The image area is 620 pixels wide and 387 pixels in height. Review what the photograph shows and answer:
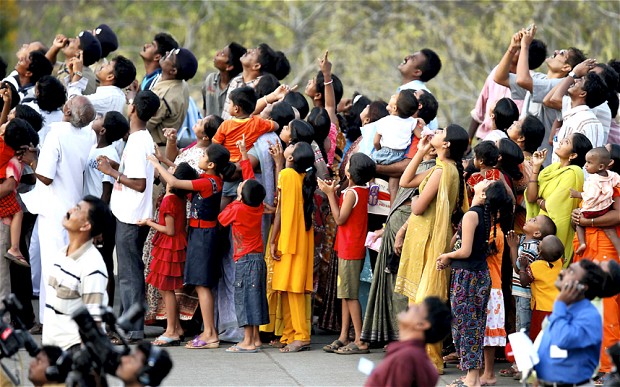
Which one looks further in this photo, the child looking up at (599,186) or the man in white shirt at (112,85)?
the man in white shirt at (112,85)

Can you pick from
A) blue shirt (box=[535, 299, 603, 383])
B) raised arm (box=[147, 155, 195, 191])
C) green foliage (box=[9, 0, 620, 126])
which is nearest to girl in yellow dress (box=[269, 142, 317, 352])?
raised arm (box=[147, 155, 195, 191])

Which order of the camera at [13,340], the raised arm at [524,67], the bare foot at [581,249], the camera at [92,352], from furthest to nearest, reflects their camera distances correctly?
the raised arm at [524,67] < the bare foot at [581,249] < the camera at [13,340] < the camera at [92,352]

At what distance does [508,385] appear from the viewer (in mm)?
7789

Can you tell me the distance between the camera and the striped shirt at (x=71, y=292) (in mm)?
6262

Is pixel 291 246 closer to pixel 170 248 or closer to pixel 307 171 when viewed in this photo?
pixel 307 171

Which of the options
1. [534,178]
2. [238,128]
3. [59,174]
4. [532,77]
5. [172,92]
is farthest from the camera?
[172,92]

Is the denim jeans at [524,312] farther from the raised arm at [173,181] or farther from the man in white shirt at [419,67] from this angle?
the man in white shirt at [419,67]

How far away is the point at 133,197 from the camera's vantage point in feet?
28.4

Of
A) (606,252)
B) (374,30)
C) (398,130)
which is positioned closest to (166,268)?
(398,130)

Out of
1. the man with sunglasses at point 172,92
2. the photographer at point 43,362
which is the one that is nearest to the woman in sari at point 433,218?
the man with sunglasses at point 172,92

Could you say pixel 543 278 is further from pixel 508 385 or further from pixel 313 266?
pixel 313 266

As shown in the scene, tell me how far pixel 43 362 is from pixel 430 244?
2.96m

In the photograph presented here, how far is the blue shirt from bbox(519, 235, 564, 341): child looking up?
175 cm

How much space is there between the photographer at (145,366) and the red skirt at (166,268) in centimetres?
294
